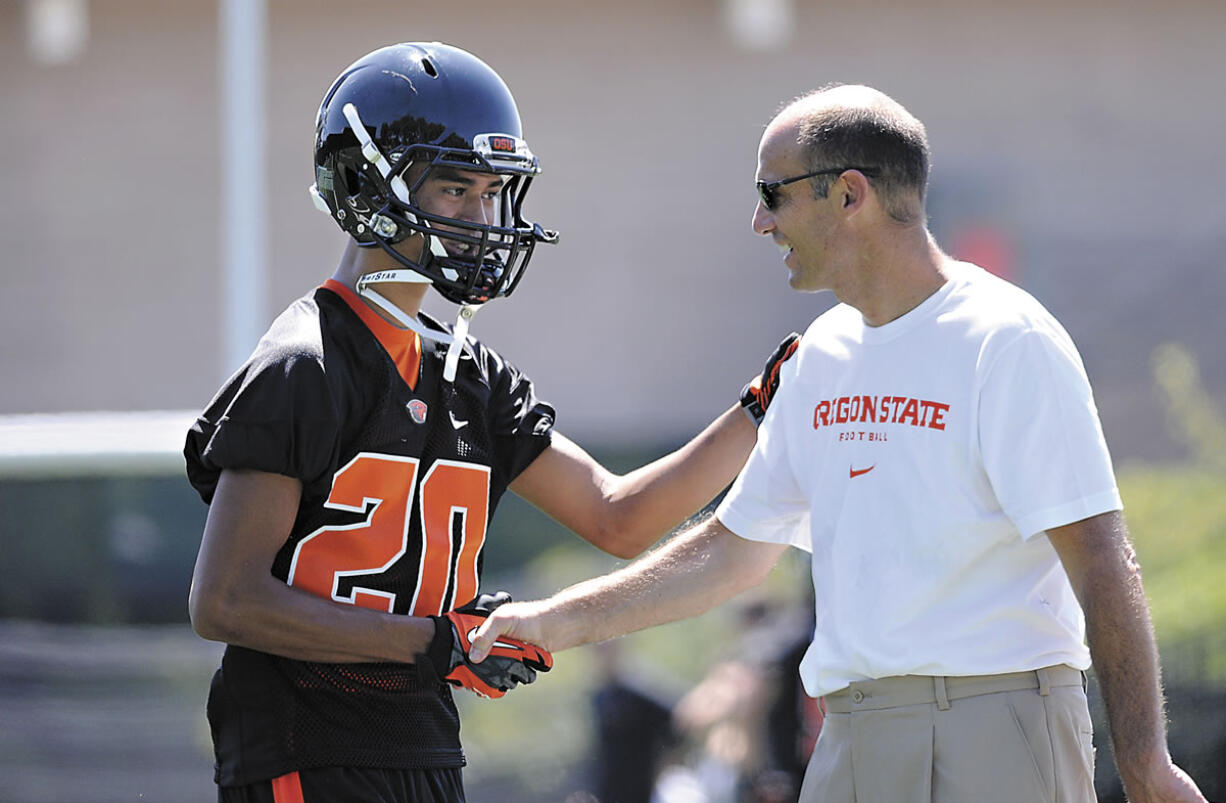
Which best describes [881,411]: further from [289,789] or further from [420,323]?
[289,789]

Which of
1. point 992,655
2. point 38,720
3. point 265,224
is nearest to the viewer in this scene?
point 992,655

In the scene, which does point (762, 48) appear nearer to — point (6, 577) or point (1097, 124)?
point (1097, 124)

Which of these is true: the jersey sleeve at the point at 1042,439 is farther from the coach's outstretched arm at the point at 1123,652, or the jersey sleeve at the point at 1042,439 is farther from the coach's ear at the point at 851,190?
the coach's ear at the point at 851,190

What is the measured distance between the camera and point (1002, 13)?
11.9 meters

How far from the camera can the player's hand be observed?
3.86m

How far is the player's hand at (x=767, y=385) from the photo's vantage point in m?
3.86

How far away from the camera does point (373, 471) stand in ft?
10.9

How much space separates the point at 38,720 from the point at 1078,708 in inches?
148

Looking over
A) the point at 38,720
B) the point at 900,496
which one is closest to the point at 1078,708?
the point at 900,496

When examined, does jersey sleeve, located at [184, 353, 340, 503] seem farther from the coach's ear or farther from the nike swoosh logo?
the coach's ear

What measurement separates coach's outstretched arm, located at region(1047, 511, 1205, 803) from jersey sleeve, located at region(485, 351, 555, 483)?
1.38 metres

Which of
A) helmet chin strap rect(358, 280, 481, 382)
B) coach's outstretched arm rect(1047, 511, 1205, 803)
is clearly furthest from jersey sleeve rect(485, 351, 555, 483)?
coach's outstretched arm rect(1047, 511, 1205, 803)

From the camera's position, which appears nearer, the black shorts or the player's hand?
the black shorts

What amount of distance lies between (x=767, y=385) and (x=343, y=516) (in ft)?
3.90
